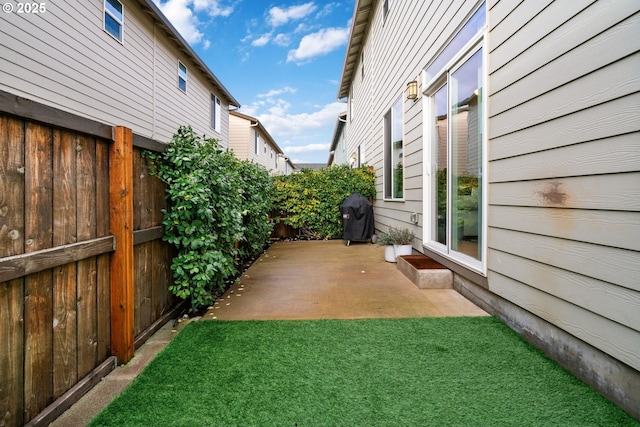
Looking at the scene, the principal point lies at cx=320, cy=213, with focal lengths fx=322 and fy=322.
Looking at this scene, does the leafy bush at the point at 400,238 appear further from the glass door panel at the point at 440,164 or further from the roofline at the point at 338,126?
the roofline at the point at 338,126

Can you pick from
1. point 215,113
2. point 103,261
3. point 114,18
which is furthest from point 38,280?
point 215,113

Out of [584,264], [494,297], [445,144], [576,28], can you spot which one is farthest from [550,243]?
[445,144]

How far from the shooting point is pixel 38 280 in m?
1.39

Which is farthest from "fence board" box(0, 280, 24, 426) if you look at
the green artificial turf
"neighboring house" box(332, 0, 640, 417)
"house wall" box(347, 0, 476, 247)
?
"house wall" box(347, 0, 476, 247)

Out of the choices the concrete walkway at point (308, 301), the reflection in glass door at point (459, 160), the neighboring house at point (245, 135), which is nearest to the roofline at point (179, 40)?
the neighboring house at point (245, 135)

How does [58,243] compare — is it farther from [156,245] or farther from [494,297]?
[494,297]

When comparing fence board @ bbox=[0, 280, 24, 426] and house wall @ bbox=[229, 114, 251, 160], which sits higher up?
house wall @ bbox=[229, 114, 251, 160]

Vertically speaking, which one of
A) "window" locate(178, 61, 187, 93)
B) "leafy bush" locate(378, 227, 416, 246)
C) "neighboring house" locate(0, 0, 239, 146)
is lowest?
"leafy bush" locate(378, 227, 416, 246)

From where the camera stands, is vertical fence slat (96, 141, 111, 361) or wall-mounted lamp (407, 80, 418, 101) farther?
wall-mounted lamp (407, 80, 418, 101)

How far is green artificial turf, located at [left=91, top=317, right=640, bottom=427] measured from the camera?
1.45 meters

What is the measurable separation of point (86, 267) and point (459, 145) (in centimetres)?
325

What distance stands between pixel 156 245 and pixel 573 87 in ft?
9.46

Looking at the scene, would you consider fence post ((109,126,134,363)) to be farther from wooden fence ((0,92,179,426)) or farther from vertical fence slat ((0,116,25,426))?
vertical fence slat ((0,116,25,426))

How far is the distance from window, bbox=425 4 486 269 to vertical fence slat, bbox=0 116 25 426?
3.01 metres
